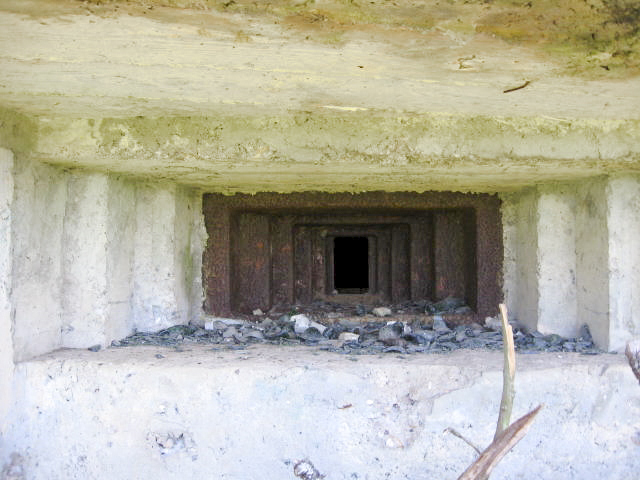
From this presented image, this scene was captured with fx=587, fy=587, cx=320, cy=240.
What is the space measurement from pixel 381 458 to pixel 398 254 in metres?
1.68

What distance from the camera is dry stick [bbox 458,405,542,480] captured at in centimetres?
95

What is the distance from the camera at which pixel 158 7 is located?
1.14m

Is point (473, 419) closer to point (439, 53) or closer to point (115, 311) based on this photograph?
point (439, 53)

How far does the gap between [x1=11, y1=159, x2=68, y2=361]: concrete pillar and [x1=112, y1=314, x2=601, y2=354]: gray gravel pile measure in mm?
300

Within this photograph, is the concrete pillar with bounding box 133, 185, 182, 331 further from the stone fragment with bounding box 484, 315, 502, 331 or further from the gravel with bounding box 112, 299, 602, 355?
the stone fragment with bounding box 484, 315, 502, 331

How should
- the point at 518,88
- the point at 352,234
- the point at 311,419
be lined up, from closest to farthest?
the point at 518,88
the point at 311,419
the point at 352,234

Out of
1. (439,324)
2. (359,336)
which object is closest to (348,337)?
(359,336)

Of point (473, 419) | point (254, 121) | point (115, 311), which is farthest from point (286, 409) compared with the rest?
point (254, 121)

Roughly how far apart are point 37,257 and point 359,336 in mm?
1311

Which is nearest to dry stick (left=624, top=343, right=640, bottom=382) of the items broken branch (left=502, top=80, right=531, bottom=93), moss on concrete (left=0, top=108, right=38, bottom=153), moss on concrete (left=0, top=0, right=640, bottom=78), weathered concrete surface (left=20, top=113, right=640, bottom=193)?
moss on concrete (left=0, top=0, right=640, bottom=78)

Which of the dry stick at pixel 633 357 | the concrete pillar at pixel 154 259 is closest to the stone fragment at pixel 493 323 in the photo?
the concrete pillar at pixel 154 259

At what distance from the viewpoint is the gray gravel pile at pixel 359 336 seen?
2293 millimetres

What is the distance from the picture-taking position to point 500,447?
970 millimetres

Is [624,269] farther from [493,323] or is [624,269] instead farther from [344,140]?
[344,140]
